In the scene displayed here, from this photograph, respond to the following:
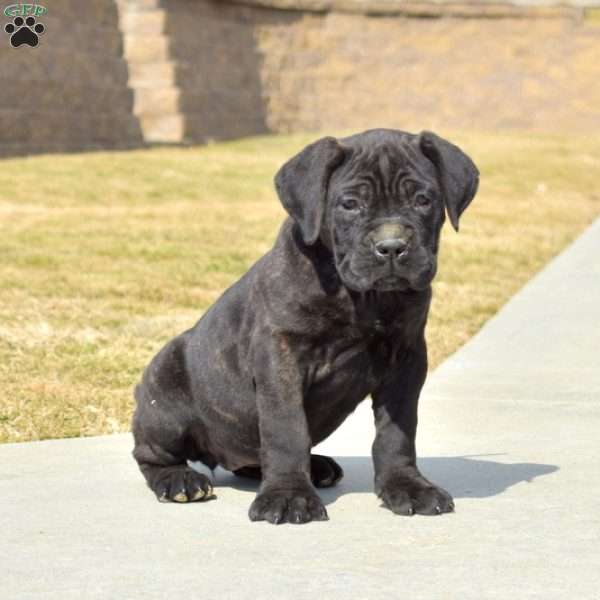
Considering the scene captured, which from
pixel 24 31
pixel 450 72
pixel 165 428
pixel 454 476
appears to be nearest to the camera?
pixel 165 428

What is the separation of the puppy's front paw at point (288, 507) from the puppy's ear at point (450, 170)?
1103mm

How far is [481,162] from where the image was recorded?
27.5 m

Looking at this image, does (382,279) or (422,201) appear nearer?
(382,279)

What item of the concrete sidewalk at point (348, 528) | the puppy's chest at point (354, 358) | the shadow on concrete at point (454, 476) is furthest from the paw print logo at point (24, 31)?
the puppy's chest at point (354, 358)

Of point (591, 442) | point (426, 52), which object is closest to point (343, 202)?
point (591, 442)

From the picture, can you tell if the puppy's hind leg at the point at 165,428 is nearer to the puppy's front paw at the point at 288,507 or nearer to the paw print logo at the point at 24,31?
the puppy's front paw at the point at 288,507

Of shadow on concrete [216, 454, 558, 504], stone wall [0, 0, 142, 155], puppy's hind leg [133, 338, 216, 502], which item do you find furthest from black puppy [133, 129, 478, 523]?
stone wall [0, 0, 142, 155]

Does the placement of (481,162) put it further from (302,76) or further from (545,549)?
(545,549)

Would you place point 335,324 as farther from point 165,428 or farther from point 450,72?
point 450,72

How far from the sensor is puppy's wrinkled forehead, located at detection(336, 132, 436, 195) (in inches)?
191

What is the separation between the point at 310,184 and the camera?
16.4 feet

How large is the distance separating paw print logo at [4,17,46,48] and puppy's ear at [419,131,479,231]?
21.1 m

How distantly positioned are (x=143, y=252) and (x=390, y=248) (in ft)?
35.2

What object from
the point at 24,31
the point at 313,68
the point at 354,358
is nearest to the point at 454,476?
the point at 354,358
